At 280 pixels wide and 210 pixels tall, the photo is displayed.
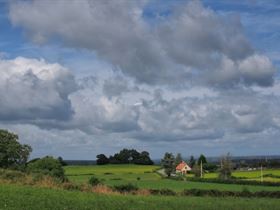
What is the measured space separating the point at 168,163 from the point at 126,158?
94.4 ft

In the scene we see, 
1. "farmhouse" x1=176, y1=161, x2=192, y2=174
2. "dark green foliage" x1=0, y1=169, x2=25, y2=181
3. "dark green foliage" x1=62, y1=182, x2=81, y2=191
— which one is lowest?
"dark green foliage" x1=62, y1=182, x2=81, y2=191

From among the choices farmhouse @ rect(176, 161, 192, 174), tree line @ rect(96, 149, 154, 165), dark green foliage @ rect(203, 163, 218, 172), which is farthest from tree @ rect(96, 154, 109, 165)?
dark green foliage @ rect(203, 163, 218, 172)

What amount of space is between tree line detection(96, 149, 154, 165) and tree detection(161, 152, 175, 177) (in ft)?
71.2

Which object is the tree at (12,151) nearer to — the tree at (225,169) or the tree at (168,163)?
the tree at (225,169)

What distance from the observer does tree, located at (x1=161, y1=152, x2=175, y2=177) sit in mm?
154913

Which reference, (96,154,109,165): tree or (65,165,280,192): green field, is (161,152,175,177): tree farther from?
(96,154,109,165): tree

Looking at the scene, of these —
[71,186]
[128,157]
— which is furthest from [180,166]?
[71,186]

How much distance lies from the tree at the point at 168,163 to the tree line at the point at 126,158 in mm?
21690

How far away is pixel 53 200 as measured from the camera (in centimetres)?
3127

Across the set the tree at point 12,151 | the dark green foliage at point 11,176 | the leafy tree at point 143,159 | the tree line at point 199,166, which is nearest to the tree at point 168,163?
the tree line at point 199,166

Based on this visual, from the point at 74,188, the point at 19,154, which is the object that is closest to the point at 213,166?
the point at 19,154

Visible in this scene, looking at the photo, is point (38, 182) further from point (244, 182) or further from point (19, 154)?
point (244, 182)

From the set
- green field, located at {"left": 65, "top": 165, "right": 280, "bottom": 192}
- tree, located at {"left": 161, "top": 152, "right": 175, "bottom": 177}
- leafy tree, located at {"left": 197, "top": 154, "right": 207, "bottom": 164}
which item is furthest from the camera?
leafy tree, located at {"left": 197, "top": 154, "right": 207, "bottom": 164}

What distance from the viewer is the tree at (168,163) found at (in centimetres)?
15491
